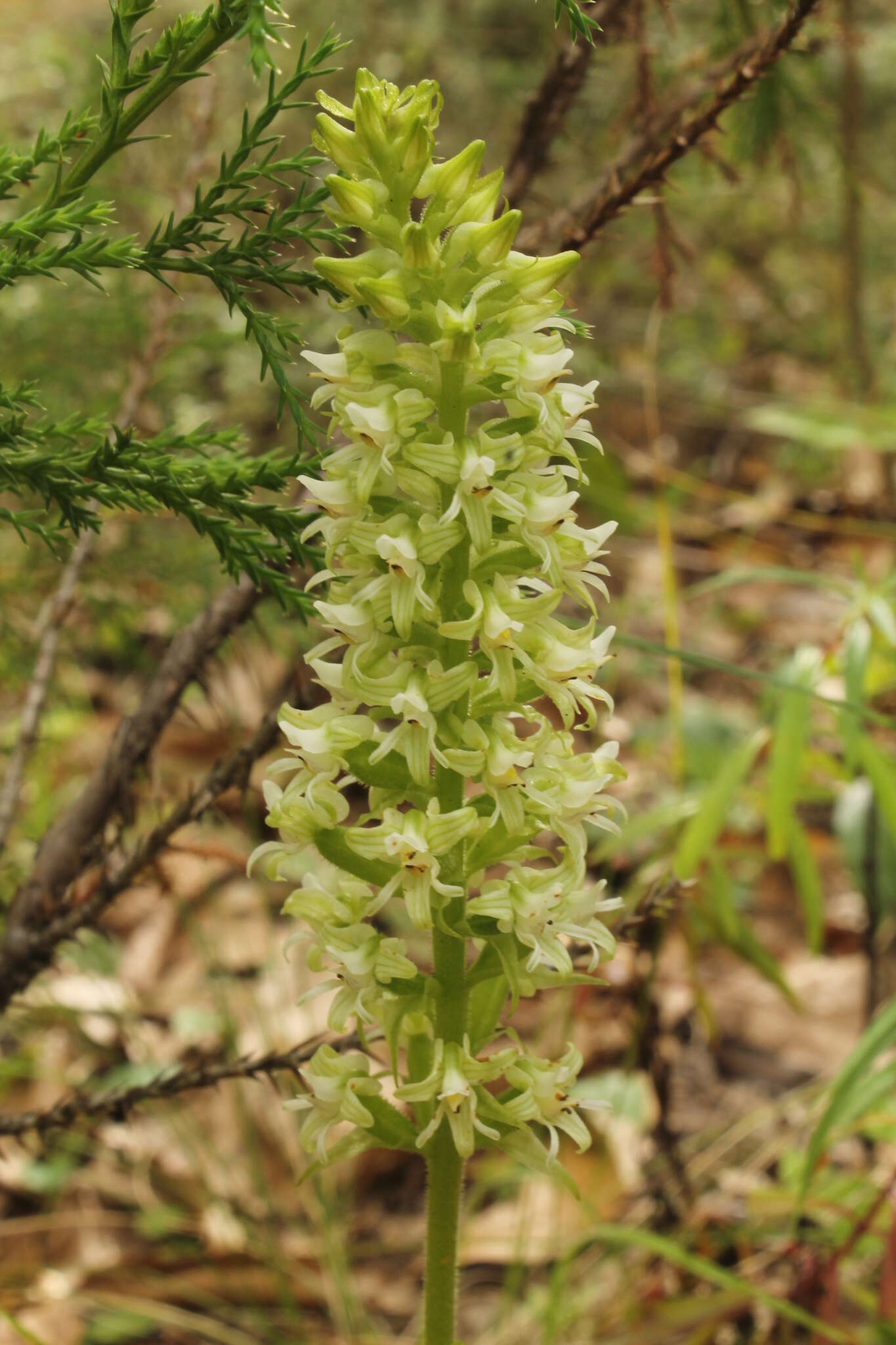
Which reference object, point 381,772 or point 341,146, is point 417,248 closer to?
point 341,146

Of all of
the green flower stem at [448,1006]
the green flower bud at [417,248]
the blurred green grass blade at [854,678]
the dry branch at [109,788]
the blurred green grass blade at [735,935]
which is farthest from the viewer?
the blurred green grass blade at [735,935]

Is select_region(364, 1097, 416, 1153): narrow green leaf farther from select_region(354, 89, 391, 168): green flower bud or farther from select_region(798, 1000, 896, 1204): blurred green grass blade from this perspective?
select_region(354, 89, 391, 168): green flower bud

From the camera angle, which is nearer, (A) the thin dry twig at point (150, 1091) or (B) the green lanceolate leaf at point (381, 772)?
(B) the green lanceolate leaf at point (381, 772)

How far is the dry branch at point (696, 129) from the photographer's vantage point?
5.68 ft

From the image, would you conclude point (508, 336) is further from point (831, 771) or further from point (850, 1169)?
point (850, 1169)

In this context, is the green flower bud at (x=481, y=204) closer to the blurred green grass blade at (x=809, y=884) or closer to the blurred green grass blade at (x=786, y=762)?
the blurred green grass blade at (x=786, y=762)

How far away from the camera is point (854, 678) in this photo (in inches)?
88.0

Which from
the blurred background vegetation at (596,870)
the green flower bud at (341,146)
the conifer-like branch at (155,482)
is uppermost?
the green flower bud at (341,146)

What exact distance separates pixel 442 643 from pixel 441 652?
0.04 feet

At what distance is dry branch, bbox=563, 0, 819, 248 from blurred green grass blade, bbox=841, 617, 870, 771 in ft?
3.05

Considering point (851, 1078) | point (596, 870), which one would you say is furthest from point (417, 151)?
point (596, 870)

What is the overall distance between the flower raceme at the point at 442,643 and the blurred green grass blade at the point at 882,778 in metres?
1.14

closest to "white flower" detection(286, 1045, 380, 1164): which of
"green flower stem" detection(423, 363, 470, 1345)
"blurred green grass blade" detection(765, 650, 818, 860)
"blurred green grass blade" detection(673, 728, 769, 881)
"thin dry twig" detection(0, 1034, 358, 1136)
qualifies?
"green flower stem" detection(423, 363, 470, 1345)

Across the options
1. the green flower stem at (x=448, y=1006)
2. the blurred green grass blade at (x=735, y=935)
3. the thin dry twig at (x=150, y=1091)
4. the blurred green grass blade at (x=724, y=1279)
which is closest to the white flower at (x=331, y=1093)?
the green flower stem at (x=448, y=1006)
